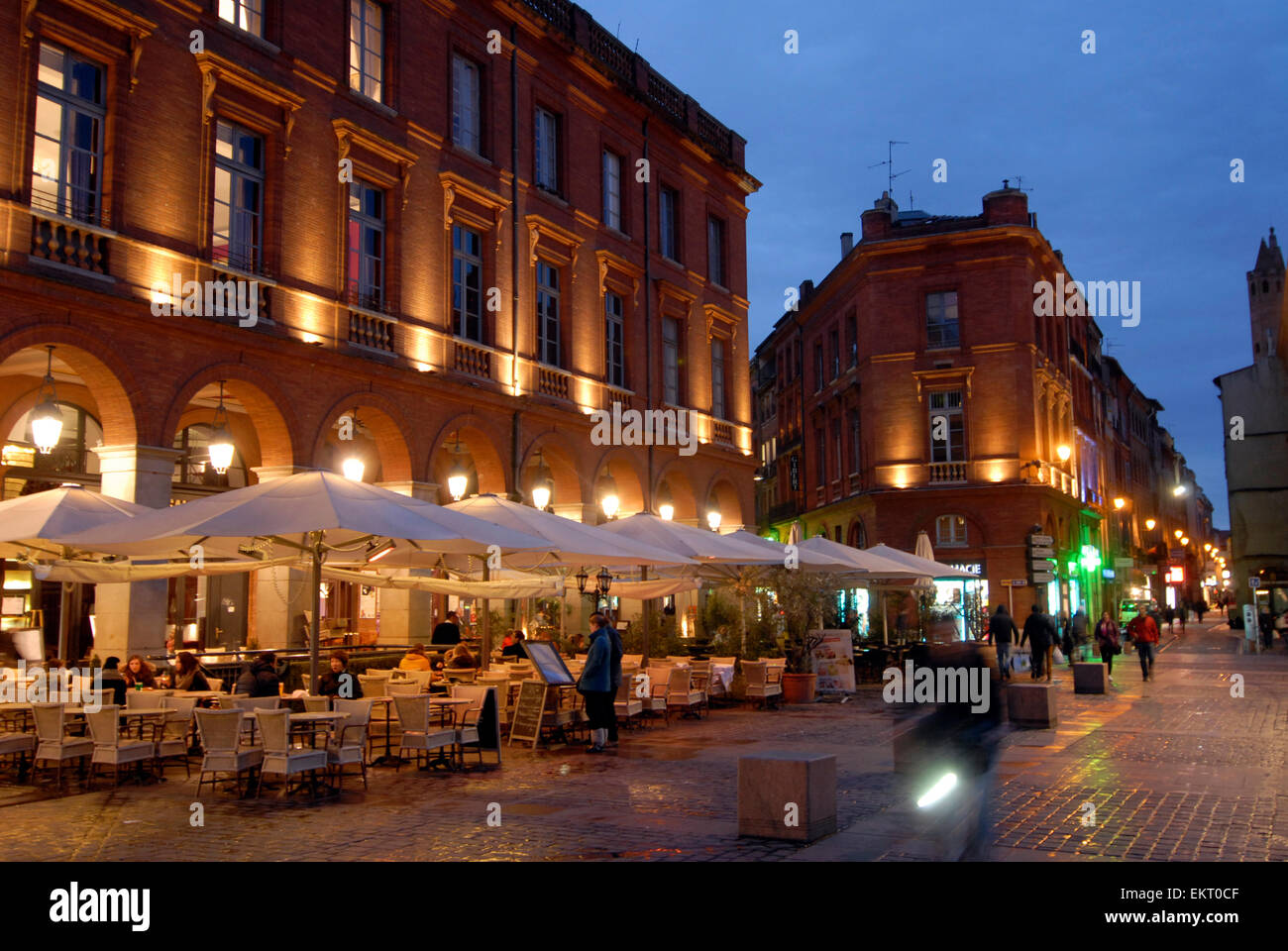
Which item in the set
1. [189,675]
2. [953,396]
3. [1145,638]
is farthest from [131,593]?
[953,396]

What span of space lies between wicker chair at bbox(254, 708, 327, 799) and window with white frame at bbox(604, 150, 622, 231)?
19.9 m

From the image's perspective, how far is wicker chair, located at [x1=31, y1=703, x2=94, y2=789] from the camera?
1078cm

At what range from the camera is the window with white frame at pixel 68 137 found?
51.1ft

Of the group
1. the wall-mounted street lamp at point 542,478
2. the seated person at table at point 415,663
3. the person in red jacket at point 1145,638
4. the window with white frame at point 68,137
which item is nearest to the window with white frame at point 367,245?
the window with white frame at point 68,137

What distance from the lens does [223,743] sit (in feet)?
33.5

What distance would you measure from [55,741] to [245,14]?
12920mm

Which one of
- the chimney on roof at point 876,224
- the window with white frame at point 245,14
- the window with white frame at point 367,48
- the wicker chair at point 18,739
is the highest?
the chimney on roof at point 876,224

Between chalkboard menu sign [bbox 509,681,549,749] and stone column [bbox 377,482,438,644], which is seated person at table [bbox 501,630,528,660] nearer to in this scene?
stone column [bbox 377,482,438,644]

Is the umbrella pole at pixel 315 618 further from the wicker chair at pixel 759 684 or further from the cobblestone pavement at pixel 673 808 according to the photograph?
the wicker chair at pixel 759 684

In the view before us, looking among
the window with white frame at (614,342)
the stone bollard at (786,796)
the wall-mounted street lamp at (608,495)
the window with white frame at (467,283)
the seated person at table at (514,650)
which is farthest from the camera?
the window with white frame at (614,342)

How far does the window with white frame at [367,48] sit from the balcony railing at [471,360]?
194 inches

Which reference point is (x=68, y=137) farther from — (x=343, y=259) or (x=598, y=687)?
(x=598, y=687)

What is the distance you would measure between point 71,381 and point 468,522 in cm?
1049

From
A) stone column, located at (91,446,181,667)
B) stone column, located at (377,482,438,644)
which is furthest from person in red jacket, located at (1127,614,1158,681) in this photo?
stone column, located at (91,446,181,667)
